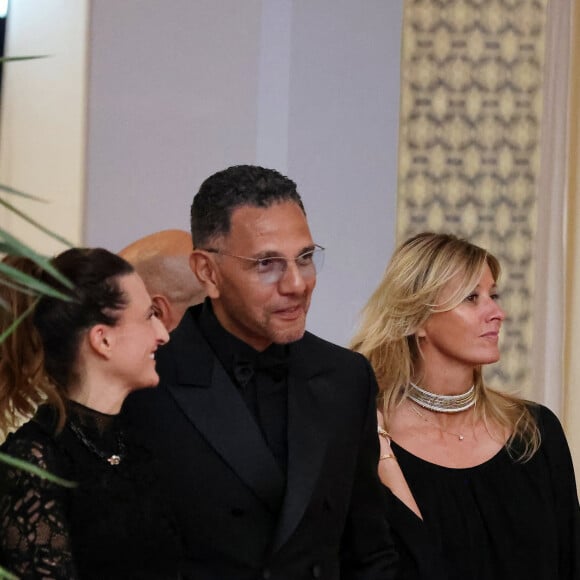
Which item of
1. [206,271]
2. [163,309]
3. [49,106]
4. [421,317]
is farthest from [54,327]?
[49,106]

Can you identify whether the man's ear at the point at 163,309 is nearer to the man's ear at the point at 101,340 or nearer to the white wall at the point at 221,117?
the man's ear at the point at 101,340

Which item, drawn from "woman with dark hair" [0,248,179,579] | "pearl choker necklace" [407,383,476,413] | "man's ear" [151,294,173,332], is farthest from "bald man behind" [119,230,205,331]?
"woman with dark hair" [0,248,179,579]

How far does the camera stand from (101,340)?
2484 millimetres

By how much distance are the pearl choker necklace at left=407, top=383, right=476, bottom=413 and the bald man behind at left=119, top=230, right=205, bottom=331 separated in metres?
0.62

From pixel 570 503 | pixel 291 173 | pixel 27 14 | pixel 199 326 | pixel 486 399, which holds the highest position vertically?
pixel 27 14

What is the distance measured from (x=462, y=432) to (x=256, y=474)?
1164mm

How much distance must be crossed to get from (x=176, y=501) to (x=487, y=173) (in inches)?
143

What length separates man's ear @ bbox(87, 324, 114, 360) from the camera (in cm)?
248

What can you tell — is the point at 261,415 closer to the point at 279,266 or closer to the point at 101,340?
the point at 279,266

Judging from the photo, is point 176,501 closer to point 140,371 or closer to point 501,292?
point 140,371

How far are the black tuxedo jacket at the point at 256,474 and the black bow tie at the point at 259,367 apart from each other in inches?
0.9

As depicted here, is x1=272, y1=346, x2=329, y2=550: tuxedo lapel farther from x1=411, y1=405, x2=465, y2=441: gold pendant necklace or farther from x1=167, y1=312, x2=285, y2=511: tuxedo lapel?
x1=411, y1=405, x2=465, y2=441: gold pendant necklace

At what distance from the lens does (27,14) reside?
5.22m

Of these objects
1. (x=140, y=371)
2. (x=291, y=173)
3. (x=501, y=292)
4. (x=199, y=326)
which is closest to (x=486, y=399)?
(x=199, y=326)
